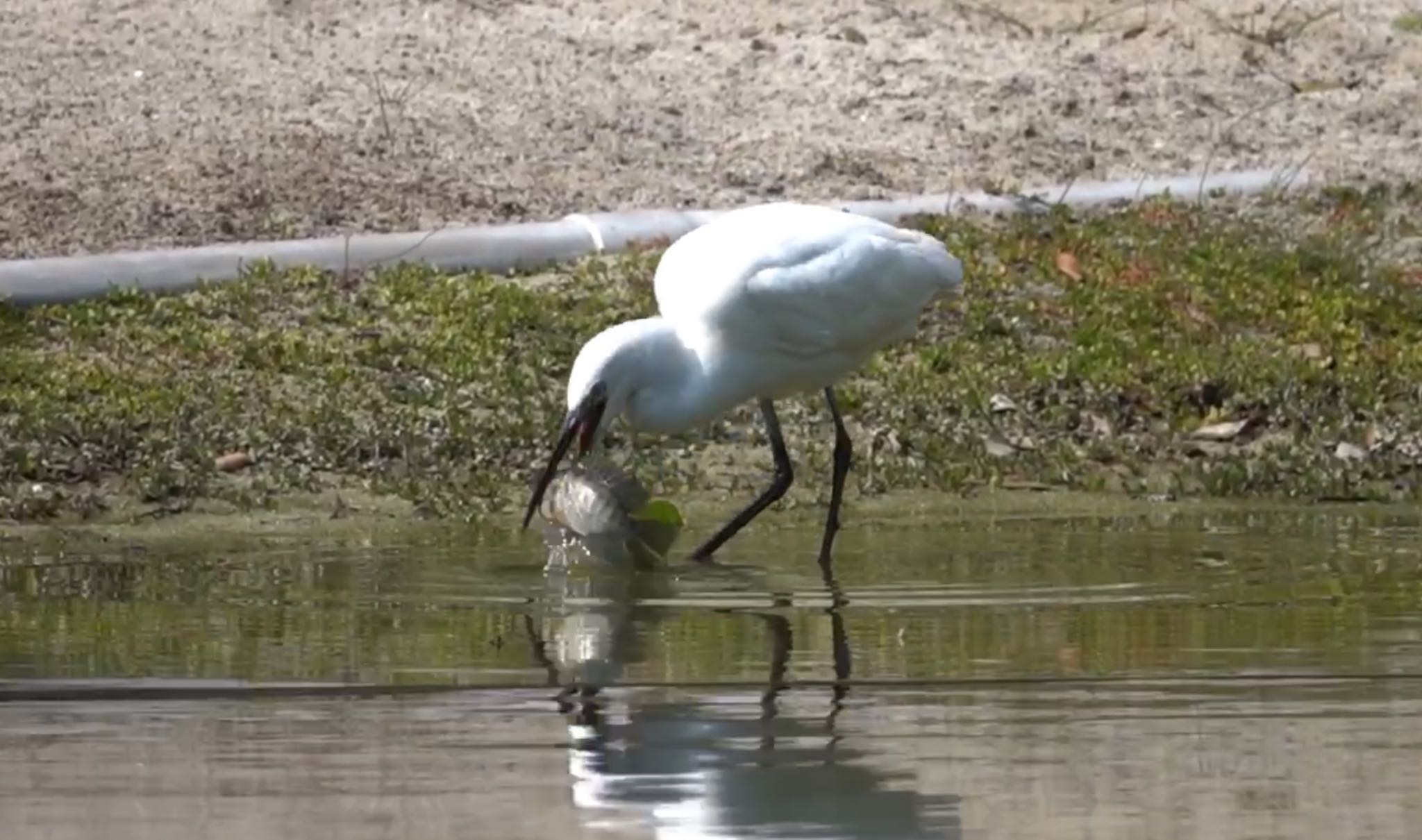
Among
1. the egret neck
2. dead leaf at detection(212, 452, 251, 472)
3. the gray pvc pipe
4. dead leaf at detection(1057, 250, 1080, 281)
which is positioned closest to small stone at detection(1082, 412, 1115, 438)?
dead leaf at detection(1057, 250, 1080, 281)

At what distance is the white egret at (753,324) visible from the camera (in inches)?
301

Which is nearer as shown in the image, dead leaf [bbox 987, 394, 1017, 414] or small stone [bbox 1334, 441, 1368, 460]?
small stone [bbox 1334, 441, 1368, 460]

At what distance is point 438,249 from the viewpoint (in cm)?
1031

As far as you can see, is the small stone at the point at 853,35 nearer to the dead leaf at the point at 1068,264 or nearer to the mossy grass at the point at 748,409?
the mossy grass at the point at 748,409

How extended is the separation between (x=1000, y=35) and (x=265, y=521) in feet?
18.9

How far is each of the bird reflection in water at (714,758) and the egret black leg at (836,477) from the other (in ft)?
3.86

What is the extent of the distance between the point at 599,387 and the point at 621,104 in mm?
4655

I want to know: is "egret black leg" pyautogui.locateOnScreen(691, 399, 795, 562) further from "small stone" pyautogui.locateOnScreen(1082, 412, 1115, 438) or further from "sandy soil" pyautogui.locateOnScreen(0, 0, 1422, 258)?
"sandy soil" pyautogui.locateOnScreen(0, 0, 1422, 258)

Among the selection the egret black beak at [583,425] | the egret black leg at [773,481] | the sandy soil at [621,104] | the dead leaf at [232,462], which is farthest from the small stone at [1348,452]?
the dead leaf at [232,462]

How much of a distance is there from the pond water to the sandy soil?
310cm

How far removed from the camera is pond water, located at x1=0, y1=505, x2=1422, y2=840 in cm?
488

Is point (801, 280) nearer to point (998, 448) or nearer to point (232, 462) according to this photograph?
point (998, 448)

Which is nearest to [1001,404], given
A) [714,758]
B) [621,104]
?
[621,104]

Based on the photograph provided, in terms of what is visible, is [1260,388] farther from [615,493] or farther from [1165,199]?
[615,493]
